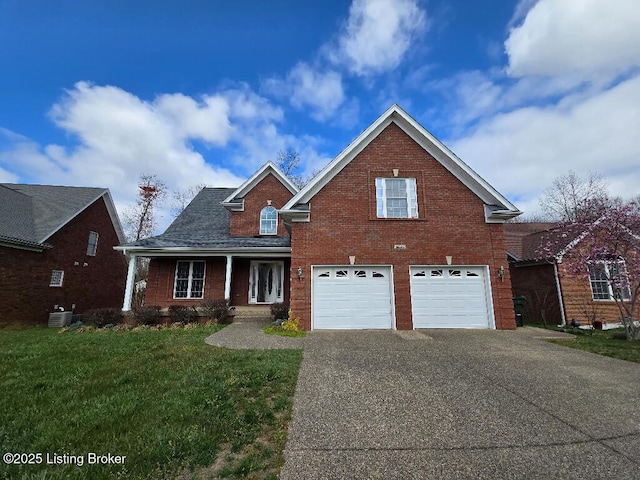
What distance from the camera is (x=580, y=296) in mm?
13570

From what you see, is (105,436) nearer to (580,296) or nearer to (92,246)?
(580,296)

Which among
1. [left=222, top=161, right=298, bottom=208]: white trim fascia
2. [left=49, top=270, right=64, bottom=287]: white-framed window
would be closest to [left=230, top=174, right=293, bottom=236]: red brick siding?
[left=222, top=161, right=298, bottom=208]: white trim fascia

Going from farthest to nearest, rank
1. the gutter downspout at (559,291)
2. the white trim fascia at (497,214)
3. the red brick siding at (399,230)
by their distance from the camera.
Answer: the gutter downspout at (559,291), the white trim fascia at (497,214), the red brick siding at (399,230)

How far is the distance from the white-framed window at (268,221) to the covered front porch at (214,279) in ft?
5.90

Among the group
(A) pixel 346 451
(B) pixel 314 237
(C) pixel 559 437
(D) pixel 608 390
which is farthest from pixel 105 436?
(B) pixel 314 237

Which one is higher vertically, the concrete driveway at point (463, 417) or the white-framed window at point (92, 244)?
the white-framed window at point (92, 244)

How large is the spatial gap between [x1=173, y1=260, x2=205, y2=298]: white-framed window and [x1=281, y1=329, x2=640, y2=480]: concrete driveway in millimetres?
10170

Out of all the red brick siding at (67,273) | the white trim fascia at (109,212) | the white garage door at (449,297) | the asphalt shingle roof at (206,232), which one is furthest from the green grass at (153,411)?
the white trim fascia at (109,212)

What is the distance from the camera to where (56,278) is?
16406mm

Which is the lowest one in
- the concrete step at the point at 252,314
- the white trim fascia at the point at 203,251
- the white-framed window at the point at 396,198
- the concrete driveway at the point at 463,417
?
the concrete driveway at the point at 463,417

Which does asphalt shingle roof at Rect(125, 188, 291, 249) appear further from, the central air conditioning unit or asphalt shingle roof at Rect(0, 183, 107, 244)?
asphalt shingle roof at Rect(0, 183, 107, 244)

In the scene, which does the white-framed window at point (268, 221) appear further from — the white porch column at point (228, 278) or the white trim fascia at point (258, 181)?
the white porch column at point (228, 278)

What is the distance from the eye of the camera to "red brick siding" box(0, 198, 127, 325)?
14.2 m

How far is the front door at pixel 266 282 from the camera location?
14805mm
